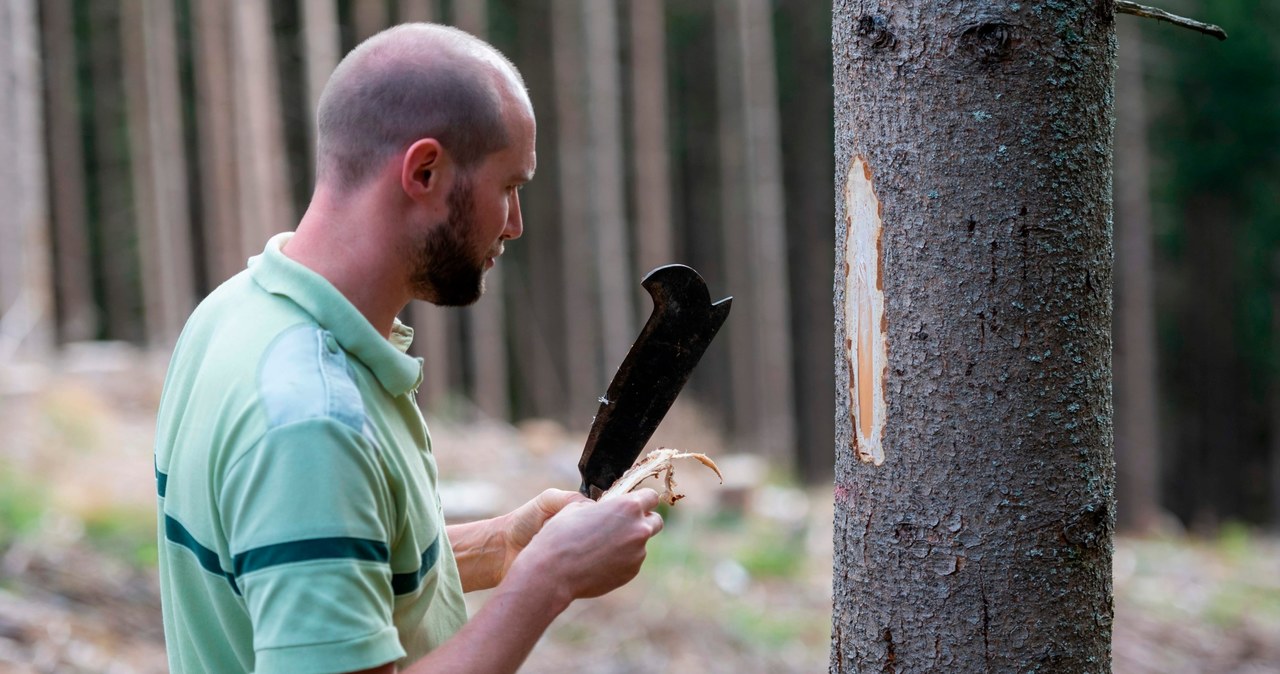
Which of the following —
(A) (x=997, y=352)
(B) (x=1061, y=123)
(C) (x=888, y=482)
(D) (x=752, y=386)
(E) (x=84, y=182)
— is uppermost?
(E) (x=84, y=182)

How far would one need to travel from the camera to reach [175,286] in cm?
1337

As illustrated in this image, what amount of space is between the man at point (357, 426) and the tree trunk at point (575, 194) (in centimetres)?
1311

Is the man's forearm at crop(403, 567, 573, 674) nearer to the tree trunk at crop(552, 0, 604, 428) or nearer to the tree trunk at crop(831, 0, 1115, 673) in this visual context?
the tree trunk at crop(831, 0, 1115, 673)

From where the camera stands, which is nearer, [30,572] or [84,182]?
[30,572]

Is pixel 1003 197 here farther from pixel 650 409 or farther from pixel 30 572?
pixel 30 572

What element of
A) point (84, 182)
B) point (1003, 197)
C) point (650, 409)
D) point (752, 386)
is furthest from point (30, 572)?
point (84, 182)

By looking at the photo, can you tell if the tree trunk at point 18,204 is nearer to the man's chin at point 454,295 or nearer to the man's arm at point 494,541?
the man's arm at point 494,541

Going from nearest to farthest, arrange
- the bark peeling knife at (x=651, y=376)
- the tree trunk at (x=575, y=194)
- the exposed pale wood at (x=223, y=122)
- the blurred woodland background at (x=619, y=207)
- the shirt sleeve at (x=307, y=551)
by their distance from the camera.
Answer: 1. the shirt sleeve at (x=307, y=551)
2. the bark peeling knife at (x=651, y=376)
3. the blurred woodland background at (x=619, y=207)
4. the exposed pale wood at (x=223, y=122)
5. the tree trunk at (x=575, y=194)

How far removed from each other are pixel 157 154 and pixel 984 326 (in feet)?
43.9

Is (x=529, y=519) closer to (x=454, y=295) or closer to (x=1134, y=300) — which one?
(x=454, y=295)

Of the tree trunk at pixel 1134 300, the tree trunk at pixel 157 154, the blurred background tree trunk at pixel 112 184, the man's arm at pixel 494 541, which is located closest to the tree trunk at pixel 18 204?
the tree trunk at pixel 157 154

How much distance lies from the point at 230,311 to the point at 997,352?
116cm

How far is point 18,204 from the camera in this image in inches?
360

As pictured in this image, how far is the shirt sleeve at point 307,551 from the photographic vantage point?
4.21ft
